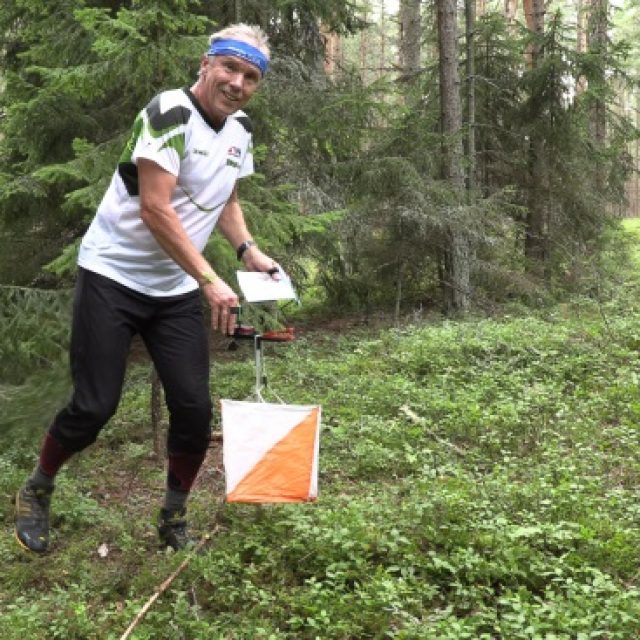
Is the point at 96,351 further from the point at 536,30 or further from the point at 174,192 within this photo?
the point at 536,30

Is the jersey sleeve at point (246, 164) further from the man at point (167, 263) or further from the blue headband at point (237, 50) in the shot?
the blue headband at point (237, 50)

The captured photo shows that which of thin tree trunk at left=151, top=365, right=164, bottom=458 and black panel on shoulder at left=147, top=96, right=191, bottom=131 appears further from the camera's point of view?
thin tree trunk at left=151, top=365, right=164, bottom=458

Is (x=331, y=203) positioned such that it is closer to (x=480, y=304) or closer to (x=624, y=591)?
(x=480, y=304)

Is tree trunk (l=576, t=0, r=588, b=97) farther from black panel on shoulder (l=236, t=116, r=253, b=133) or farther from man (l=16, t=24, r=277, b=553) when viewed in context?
man (l=16, t=24, r=277, b=553)

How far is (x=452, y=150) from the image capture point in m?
10.6

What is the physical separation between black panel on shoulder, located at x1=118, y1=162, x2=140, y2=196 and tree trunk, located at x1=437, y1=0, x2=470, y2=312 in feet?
25.2

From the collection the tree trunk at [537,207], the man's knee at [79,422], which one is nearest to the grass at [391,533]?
the man's knee at [79,422]

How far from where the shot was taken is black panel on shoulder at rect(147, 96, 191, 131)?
3.00 meters

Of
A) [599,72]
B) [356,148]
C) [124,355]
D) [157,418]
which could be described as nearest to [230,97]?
[124,355]

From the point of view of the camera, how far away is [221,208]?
11.3ft

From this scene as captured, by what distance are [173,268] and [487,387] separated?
11.9ft

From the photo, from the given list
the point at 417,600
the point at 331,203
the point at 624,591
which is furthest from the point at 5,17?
the point at 624,591

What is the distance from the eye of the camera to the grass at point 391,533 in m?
2.99

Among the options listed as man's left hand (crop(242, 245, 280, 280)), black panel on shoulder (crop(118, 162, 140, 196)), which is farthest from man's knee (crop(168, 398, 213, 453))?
black panel on shoulder (crop(118, 162, 140, 196))
